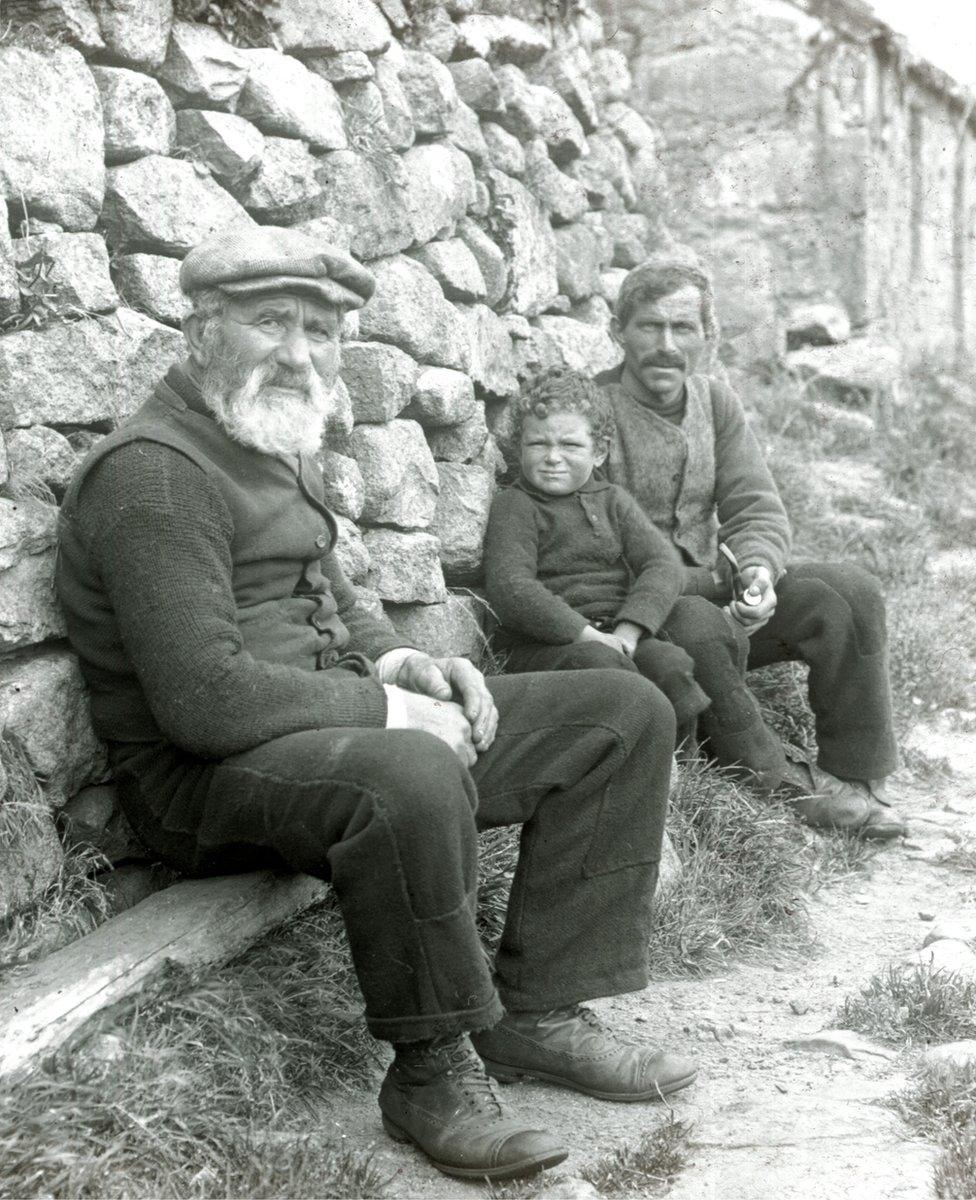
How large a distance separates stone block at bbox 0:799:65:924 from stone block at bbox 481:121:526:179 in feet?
10.5

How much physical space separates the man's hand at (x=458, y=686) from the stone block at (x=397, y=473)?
100 centimetres

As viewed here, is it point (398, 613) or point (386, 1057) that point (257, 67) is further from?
point (386, 1057)

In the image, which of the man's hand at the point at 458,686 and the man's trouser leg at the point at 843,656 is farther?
the man's trouser leg at the point at 843,656

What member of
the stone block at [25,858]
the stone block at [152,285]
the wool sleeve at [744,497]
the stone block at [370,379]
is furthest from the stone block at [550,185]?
the stone block at [25,858]

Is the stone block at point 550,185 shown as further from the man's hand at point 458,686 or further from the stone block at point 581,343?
the man's hand at point 458,686

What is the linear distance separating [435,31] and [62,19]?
1.95m

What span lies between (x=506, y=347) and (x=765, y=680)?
158cm

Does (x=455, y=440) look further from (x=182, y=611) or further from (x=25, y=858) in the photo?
(x=25, y=858)

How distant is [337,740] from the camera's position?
2703 millimetres

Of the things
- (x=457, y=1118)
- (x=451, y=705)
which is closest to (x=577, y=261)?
(x=451, y=705)

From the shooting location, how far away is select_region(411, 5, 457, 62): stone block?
16.1 ft

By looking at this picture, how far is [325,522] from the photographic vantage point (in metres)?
3.29

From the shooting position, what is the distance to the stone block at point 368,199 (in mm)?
4188

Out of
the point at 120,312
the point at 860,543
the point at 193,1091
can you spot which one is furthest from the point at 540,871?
the point at 860,543
